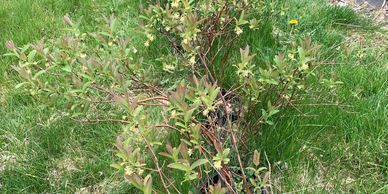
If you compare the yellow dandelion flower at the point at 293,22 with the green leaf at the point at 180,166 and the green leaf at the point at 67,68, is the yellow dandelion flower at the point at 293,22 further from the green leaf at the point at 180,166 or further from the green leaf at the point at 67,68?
the green leaf at the point at 180,166

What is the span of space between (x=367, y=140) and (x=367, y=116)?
15 cm

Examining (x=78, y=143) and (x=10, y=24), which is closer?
(x=78, y=143)

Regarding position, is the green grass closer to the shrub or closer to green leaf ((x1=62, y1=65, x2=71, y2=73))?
the shrub

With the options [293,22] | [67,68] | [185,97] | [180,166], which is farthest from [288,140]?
[293,22]

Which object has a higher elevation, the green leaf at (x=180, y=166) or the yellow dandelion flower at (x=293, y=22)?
the green leaf at (x=180, y=166)

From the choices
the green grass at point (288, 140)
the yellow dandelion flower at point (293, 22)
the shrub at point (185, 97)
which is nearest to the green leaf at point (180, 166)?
the shrub at point (185, 97)

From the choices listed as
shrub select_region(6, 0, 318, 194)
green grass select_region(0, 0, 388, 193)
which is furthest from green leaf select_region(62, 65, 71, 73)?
green grass select_region(0, 0, 388, 193)

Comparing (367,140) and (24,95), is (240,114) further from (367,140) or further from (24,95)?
(24,95)

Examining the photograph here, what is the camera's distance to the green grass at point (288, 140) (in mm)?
2150

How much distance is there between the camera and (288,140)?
221 centimetres

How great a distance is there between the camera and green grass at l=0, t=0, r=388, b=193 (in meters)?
2.15

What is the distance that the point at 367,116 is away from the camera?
2.33 m

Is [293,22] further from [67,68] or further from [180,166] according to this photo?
[180,166]

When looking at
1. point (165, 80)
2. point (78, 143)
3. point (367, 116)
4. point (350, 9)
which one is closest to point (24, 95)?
point (78, 143)
